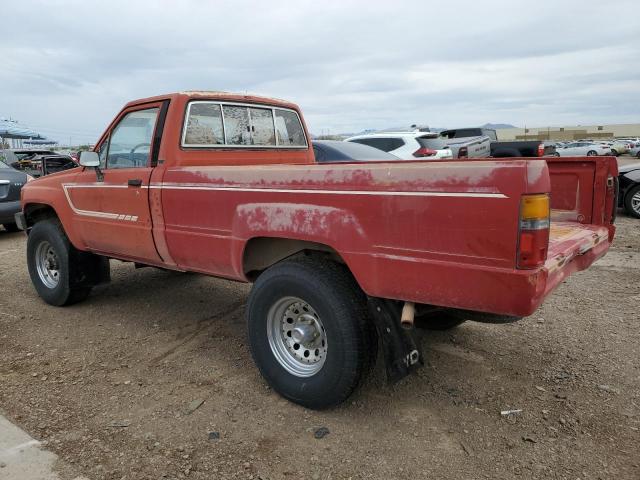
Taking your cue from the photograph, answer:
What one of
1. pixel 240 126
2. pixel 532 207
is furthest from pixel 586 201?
pixel 240 126

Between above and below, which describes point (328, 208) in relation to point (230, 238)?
above

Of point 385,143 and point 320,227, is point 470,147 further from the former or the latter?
point 320,227

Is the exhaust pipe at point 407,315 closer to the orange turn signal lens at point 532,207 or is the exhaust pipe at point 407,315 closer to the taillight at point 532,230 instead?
the taillight at point 532,230

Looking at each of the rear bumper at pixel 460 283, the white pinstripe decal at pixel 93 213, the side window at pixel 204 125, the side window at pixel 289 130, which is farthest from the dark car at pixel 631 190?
the white pinstripe decal at pixel 93 213

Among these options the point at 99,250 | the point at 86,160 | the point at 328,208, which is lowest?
the point at 99,250

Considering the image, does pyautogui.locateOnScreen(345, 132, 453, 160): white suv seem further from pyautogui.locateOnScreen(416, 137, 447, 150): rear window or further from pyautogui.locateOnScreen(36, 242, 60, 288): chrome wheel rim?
pyautogui.locateOnScreen(36, 242, 60, 288): chrome wheel rim

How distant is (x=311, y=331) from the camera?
3119mm

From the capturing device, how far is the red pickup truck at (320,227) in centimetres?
234

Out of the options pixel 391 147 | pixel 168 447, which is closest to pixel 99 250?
pixel 168 447

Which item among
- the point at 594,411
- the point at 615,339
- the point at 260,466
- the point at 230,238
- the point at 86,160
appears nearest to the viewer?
the point at 260,466

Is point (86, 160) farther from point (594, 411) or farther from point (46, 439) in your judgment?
point (594, 411)

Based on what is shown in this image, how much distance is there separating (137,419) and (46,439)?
1.59 ft

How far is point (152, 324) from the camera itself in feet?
15.4

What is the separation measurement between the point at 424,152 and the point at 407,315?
8.56 metres
